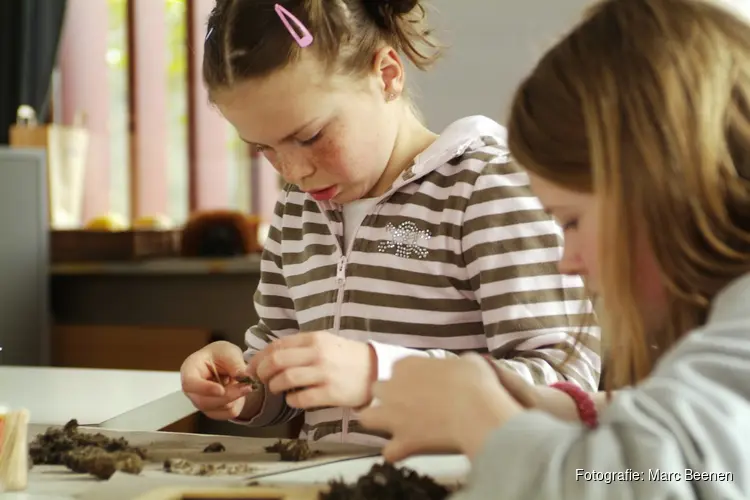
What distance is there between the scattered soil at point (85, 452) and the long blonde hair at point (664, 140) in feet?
1.44

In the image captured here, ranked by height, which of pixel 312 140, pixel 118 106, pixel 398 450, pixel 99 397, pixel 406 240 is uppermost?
pixel 118 106

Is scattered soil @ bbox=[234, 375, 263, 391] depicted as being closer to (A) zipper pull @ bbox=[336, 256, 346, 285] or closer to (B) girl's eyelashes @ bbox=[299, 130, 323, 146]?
(A) zipper pull @ bbox=[336, 256, 346, 285]

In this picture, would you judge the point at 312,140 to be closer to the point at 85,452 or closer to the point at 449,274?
the point at 449,274

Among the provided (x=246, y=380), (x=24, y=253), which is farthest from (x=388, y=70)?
(x=24, y=253)

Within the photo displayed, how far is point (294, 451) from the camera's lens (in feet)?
2.83

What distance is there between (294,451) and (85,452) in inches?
7.3

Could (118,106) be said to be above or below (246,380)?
above

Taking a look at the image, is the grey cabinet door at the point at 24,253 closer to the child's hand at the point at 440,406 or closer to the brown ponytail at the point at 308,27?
the brown ponytail at the point at 308,27

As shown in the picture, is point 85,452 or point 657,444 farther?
point 85,452

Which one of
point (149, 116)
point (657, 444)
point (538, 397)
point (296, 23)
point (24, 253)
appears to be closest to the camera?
point (657, 444)

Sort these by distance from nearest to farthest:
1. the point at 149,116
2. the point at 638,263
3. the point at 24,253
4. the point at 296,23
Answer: the point at 638,263, the point at 296,23, the point at 24,253, the point at 149,116

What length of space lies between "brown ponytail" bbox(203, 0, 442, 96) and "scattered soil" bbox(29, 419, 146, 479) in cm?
41

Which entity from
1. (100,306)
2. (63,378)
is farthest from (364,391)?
(100,306)

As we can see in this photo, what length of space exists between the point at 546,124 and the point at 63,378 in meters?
0.94
